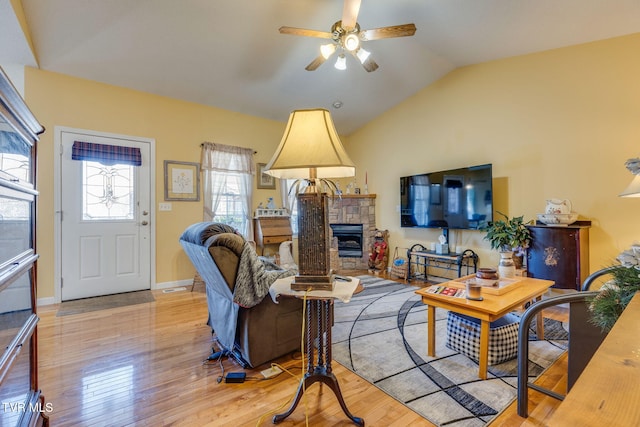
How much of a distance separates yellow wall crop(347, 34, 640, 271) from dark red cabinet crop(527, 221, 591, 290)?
260mm

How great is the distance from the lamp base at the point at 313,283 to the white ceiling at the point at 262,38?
277 cm

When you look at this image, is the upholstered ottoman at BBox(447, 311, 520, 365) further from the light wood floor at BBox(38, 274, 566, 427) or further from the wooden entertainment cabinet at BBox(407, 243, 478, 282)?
the wooden entertainment cabinet at BBox(407, 243, 478, 282)

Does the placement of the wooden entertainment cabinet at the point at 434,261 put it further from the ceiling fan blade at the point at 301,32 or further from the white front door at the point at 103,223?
the white front door at the point at 103,223

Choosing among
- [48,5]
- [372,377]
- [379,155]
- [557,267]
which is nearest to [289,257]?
[379,155]

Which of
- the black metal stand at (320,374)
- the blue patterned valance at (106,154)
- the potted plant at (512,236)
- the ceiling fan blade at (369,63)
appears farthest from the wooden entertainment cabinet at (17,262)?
the potted plant at (512,236)

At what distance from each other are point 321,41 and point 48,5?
2568 mm

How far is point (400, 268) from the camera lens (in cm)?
460

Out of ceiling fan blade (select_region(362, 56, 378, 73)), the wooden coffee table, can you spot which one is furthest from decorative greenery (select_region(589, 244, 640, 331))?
ceiling fan blade (select_region(362, 56, 378, 73))

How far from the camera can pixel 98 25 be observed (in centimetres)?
284

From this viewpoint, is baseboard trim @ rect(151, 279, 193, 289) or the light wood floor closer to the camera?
the light wood floor

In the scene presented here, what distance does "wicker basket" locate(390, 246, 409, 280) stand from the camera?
4.47m

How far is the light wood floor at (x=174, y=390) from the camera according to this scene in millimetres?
1504

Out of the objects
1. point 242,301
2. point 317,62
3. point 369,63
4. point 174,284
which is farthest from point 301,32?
point 174,284

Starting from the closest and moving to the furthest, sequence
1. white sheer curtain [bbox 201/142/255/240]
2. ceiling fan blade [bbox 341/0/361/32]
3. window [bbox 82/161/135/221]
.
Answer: ceiling fan blade [bbox 341/0/361/32]
window [bbox 82/161/135/221]
white sheer curtain [bbox 201/142/255/240]
